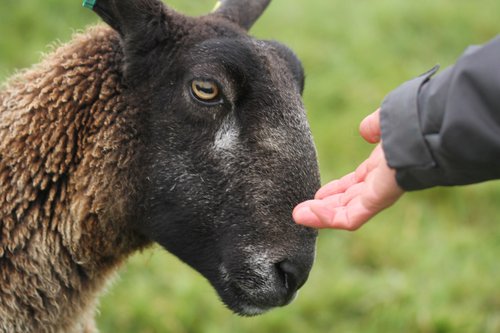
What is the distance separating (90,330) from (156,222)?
99 centimetres

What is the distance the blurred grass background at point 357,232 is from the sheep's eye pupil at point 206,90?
4.67ft

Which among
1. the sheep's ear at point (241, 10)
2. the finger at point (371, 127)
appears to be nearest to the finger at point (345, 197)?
the finger at point (371, 127)

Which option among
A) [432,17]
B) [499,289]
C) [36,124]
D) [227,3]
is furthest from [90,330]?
[432,17]

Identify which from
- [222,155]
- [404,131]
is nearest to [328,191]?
[404,131]

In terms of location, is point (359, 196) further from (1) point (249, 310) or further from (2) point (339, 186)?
(1) point (249, 310)

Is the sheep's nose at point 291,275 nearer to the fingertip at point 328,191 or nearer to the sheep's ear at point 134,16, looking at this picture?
the fingertip at point 328,191

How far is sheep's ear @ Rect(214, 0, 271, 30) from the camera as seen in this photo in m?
4.38

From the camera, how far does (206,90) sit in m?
3.60

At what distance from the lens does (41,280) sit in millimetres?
3684

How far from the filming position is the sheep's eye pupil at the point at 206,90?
3592 millimetres

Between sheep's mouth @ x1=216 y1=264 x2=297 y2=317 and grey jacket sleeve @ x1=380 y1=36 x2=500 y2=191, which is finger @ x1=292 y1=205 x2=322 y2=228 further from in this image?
sheep's mouth @ x1=216 y1=264 x2=297 y2=317

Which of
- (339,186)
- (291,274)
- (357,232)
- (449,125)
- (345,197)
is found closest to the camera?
(449,125)

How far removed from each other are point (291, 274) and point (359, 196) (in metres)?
0.82

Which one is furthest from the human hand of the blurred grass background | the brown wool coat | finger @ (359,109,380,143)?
the blurred grass background
